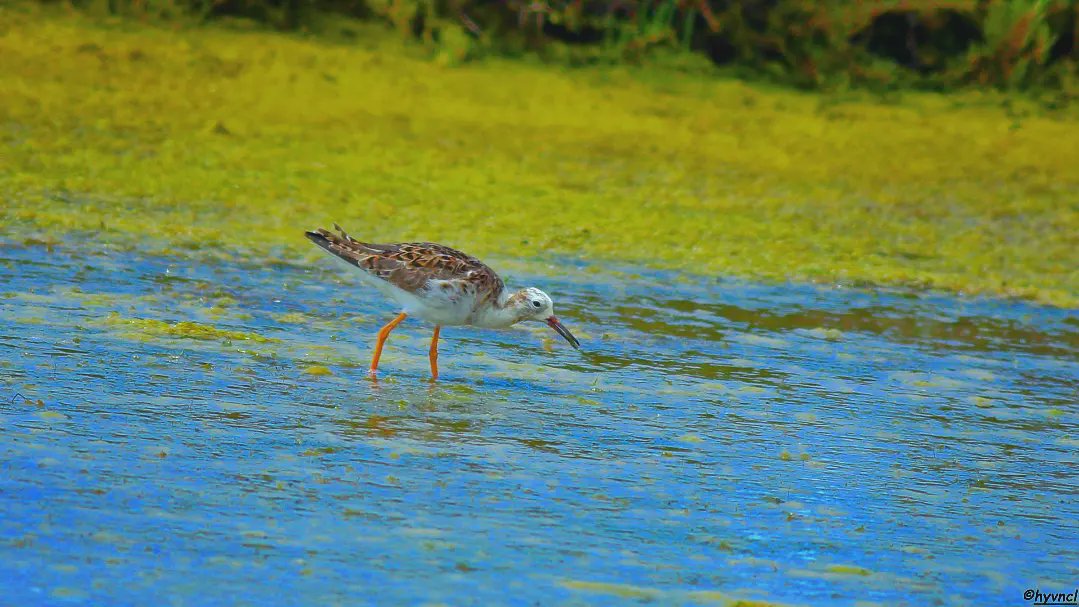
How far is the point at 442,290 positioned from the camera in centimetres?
866

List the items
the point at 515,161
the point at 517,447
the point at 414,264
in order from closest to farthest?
the point at 517,447
the point at 414,264
the point at 515,161

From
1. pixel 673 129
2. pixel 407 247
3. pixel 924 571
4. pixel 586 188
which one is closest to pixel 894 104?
pixel 673 129

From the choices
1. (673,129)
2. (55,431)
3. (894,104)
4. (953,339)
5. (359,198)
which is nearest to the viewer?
(55,431)

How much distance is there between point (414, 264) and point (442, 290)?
0.90 feet

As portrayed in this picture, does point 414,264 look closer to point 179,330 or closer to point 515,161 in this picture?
point 179,330

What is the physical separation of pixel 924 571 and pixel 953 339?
4.72 metres

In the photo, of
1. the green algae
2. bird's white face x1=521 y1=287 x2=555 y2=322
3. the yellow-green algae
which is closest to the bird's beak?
bird's white face x1=521 y1=287 x2=555 y2=322

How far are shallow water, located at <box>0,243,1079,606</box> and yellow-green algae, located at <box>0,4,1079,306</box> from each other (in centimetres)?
112

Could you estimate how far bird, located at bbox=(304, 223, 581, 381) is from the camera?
8.68 m

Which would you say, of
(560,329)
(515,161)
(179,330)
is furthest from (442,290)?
(515,161)

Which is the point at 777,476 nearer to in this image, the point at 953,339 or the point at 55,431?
the point at 55,431

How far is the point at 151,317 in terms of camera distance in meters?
8.90

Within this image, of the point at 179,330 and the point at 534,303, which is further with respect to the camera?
the point at 534,303

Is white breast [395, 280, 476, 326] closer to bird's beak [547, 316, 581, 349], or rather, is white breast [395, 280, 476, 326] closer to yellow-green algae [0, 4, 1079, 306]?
bird's beak [547, 316, 581, 349]
